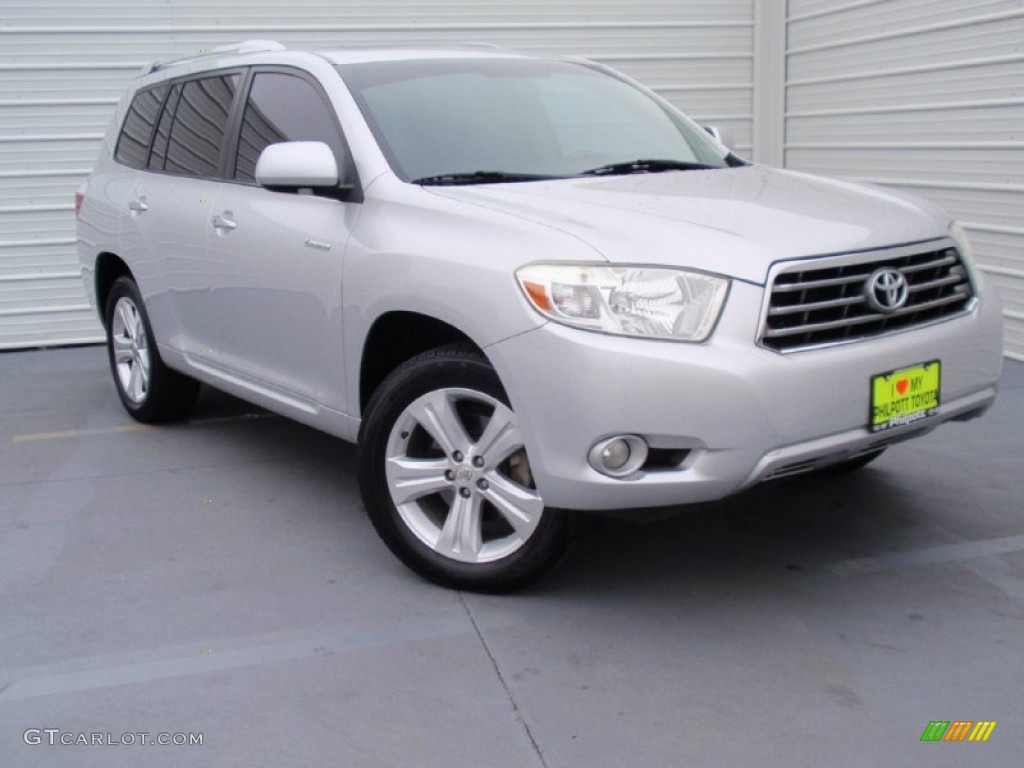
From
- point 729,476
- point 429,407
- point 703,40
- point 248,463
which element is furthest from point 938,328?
point 703,40

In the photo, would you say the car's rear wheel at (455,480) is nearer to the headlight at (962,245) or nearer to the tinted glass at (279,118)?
the tinted glass at (279,118)

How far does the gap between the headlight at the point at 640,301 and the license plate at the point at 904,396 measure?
0.57 metres

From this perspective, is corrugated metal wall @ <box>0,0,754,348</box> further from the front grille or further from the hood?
the front grille

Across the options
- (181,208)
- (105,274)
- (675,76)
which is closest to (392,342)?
(181,208)

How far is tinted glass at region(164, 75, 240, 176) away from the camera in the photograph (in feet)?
16.3

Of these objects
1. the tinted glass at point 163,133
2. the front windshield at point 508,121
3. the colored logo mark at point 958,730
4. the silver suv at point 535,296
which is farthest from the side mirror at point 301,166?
the colored logo mark at point 958,730

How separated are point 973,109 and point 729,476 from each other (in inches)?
184

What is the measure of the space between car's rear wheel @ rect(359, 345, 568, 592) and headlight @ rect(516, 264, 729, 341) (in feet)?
1.27

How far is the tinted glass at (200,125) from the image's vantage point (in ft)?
16.3

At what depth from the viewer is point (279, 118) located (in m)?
4.57

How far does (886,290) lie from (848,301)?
0.16 metres

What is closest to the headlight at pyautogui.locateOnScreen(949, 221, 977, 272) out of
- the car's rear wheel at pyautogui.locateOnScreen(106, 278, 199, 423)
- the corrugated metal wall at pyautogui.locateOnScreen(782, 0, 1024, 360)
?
the corrugated metal wall at pyautogui.locateOnScreen(782, 0, 1024, 360)

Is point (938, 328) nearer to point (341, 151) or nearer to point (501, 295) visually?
point (501, 295)

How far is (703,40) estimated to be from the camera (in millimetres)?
9102
